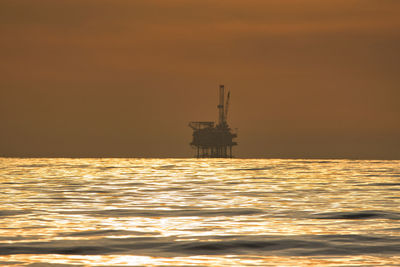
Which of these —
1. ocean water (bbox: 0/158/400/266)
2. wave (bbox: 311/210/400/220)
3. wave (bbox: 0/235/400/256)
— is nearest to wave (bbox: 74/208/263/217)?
ocean water (bbox: 0/158/400/266)

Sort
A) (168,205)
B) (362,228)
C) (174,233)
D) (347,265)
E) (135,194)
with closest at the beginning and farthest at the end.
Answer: (347,265) → (174,233) → (362,228) → (168,205) → (135,194)

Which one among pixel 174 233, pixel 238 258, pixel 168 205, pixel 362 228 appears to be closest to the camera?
pixel 238 258

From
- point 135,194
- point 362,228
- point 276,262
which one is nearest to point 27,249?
point 276,262

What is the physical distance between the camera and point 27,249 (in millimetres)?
14094

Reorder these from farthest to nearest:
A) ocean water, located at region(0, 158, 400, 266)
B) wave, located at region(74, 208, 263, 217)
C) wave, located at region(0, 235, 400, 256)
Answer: wave, located at region(74, 208, 263, 217) → wave, located at region(0, 235, 400, 256) → ocean water, located at region(0, 158, 400, 266)

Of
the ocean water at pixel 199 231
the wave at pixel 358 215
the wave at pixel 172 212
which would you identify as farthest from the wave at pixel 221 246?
the wave at pixel 172 212

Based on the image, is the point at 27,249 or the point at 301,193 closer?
the point at 27,249

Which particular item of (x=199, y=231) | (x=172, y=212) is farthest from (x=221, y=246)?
(x=172, y=212)

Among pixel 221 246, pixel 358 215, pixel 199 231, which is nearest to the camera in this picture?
pixel 221 246

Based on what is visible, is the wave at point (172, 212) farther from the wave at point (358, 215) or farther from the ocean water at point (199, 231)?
the wave at point (358, 215)

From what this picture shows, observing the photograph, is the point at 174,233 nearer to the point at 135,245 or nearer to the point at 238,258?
the point at 135,245

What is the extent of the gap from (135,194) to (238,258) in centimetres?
1843

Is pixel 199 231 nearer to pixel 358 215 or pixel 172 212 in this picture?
pixel 172 212

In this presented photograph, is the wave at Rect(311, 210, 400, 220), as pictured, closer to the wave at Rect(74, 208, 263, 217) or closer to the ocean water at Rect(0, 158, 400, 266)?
the ocean water at Rect(0, 158, 400, 266)
